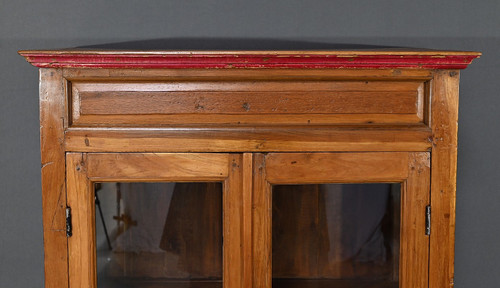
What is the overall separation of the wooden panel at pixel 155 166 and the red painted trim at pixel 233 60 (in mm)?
194

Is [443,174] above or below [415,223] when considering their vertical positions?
above

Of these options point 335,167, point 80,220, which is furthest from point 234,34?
point 80,220

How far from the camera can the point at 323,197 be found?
1182mm

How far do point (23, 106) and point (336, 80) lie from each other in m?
0.99

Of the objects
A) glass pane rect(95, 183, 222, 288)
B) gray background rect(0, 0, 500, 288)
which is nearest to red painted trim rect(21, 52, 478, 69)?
glass pane rect(95, 183, 222, 288)

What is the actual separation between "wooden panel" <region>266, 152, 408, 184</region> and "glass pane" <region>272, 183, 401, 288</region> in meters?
0.03

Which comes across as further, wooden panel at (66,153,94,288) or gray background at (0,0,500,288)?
gray background at (0,0,500,288)

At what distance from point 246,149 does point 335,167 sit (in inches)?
7.8

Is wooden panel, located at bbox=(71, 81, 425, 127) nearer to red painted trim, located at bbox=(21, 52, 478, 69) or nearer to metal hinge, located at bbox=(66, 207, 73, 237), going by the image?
red painted trim, located at bbox=(21, 52, 478, 69)

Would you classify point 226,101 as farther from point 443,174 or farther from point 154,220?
point 443,174

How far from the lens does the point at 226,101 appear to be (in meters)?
Result: 1.12

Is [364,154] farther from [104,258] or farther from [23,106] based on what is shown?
[23,106]

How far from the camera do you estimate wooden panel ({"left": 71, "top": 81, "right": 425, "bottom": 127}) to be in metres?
1.12

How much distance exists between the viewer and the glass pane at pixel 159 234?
1158 millimetres
